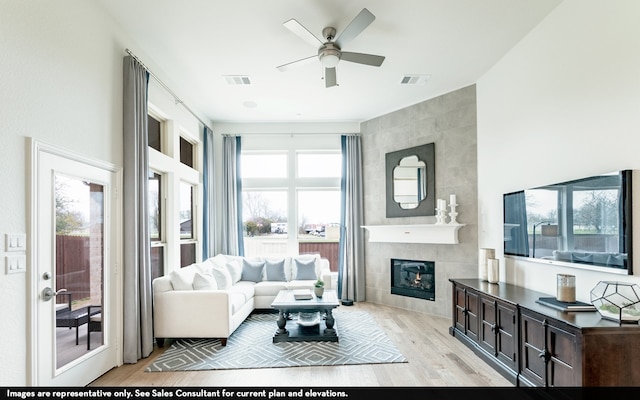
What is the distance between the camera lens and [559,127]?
3127 mm

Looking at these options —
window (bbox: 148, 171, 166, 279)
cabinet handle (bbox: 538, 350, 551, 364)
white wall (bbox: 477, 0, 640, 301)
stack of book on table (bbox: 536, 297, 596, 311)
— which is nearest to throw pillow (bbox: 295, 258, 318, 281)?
window (bbox: 148, 171, 166, 279)

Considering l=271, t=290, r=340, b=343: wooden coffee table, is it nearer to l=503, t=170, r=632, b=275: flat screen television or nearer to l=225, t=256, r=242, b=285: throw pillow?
l=225, t=256, r=242, b=285: throw pillow

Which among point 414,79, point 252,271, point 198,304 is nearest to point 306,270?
point 252,271

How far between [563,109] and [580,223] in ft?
3.50

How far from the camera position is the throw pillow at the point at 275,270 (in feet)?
18.8

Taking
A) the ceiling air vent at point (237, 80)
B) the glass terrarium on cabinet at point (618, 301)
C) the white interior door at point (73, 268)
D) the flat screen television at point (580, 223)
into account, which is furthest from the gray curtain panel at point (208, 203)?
the glass terrarium on cabinet at point (618, 301)

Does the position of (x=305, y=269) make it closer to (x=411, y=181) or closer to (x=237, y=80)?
(x=411, y=181)

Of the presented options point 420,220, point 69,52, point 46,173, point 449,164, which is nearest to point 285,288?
point 420,220

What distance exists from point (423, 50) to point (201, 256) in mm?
4662

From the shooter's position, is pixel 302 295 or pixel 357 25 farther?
pixel 302 295

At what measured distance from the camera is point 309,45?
3.73 meters

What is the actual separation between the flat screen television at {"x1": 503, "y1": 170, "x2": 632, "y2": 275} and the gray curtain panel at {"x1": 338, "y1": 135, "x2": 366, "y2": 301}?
2.92 m

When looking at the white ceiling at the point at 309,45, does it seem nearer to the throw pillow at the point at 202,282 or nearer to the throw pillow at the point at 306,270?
the throw pillow at the point at 202,282

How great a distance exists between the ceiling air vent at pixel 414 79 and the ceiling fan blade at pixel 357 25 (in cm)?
165
